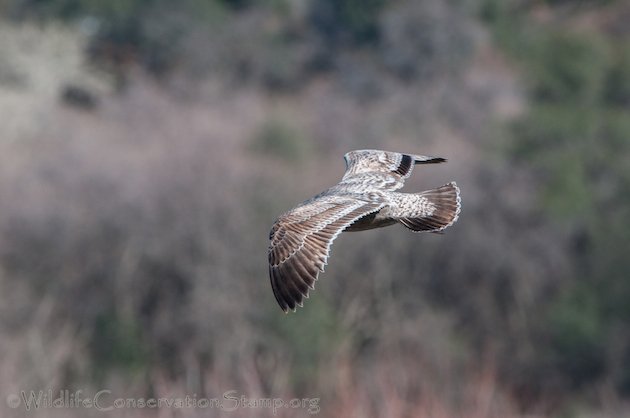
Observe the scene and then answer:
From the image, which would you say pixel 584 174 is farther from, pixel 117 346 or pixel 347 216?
pixel 347 216

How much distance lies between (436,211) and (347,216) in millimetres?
1062

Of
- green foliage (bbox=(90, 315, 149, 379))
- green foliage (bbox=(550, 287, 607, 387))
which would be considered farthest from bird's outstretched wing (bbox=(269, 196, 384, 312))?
green foliage (bbox=(550, 287, 607, 387))

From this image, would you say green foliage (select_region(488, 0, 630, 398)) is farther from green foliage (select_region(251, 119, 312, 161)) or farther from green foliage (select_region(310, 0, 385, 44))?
green foliage (select_region(251, 119, 312, 161))

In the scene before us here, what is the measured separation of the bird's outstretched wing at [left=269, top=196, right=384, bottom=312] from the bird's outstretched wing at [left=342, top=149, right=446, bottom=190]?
4.12 ft

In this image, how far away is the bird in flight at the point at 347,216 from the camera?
9.57 meters

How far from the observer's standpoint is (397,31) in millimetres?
55312

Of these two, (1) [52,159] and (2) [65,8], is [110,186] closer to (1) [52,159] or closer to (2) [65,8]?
(1) [52,159]

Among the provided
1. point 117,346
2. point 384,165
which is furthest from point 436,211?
point 117,346

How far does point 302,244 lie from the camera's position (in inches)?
381

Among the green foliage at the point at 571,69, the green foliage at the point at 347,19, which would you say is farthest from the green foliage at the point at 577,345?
the green foliage at the point at 347,19

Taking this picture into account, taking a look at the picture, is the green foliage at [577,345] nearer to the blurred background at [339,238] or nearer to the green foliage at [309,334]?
the blurred background at [339,238]

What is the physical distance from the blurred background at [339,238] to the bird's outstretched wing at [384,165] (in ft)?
27.1

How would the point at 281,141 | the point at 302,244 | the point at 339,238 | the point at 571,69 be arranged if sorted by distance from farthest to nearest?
the point at 571,69 < the point at 281,141 < the point at 339,238 < the point at 302,244

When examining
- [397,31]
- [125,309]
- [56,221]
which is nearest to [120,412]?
[125,309]
